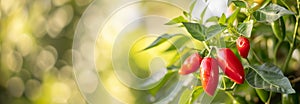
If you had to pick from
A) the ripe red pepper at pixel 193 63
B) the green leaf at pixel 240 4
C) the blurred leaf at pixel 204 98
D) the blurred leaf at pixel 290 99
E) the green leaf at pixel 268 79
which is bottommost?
the blurred leaf at pixel 204 98

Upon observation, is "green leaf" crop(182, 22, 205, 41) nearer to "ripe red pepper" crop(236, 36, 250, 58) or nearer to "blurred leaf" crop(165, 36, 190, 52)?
"ripe red pepper" crop(236, 36, 250, 58)

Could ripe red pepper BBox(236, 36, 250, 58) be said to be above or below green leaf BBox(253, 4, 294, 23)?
below

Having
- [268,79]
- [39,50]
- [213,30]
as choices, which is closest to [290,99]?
[268,79]

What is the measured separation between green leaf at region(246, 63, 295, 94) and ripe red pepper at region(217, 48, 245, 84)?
3cm

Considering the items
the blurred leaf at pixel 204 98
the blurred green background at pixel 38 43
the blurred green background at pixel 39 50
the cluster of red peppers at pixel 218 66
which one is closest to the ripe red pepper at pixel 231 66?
the cluster of red peppers at pixel 218 66

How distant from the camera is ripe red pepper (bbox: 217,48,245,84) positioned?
0.67 m

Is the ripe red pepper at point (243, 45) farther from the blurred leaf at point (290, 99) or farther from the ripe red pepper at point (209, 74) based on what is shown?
the blurred leaf at point (290, 99)

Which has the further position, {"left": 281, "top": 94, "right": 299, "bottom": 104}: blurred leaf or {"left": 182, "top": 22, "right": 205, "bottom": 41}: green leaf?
{"left": 281, "top": 94, "right": 299, "bottom": 104}: blurred leaf

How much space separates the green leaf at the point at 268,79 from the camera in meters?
0.65

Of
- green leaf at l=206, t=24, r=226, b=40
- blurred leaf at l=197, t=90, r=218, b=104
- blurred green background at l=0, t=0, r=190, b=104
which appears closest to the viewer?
green leaf at l=206, t=24, r=226, b=40

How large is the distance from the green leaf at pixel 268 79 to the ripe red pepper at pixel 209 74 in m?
0.06

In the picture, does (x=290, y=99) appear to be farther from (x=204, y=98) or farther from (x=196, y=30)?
(x=196, y=30)

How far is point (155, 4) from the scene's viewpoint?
3.83ft

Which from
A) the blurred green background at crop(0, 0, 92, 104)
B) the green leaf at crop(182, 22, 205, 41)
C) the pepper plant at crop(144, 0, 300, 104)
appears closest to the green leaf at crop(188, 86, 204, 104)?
the pepper plant at crop(144, 0, 300, 104)
